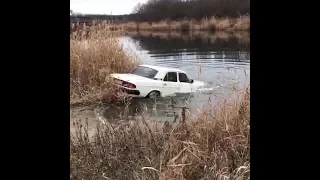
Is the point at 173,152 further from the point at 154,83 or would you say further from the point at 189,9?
the point at 189,9

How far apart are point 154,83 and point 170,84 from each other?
1.93ft

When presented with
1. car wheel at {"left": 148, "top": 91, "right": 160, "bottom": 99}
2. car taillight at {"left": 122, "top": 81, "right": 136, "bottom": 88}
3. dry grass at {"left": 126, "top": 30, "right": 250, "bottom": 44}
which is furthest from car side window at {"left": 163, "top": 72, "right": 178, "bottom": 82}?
dry grass at {"left": 126, "top": 30, "right": 250, "bottom": 44}

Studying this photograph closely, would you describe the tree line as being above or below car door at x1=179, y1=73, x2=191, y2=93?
above

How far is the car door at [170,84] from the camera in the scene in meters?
11.9

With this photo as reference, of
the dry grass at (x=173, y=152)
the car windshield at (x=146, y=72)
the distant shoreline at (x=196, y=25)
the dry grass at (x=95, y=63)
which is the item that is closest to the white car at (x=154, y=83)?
the car windshield at (x=146, y=72)

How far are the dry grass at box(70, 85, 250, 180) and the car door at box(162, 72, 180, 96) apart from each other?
5.97 meters

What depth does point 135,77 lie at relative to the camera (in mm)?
11680

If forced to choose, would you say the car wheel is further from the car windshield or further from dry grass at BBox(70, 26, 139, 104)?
dry grass at BBox(70, 26, 139, 104)

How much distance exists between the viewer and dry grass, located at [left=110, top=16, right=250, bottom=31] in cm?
4209
